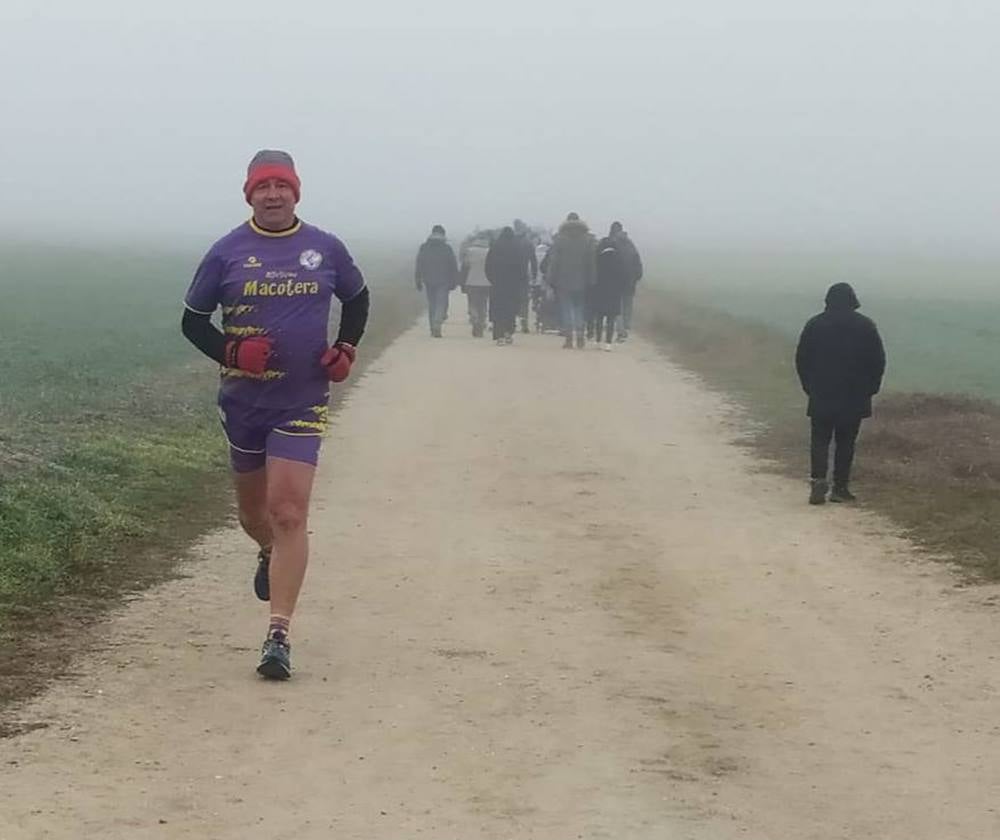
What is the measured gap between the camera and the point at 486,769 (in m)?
6.45

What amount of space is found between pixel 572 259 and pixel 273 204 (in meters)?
20.4

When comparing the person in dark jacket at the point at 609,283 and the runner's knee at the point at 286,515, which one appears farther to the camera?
the person in dark jacket at the point at 609,283

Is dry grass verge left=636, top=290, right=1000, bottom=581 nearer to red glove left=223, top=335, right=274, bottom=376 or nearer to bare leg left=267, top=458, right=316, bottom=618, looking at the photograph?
bare leg left=267, top=458, right=316, bottom=618

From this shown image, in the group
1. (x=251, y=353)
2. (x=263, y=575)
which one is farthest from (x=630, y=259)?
(x=251, y=353)

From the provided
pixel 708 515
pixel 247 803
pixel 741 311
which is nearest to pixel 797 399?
pixel 708 515

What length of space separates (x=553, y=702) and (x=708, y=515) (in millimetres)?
5281

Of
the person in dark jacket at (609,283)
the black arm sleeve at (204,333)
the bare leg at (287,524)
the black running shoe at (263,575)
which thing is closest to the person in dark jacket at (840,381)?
the black running shoe at (263,575)

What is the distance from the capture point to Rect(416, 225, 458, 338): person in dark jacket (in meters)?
30.3

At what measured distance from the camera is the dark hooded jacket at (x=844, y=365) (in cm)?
1327

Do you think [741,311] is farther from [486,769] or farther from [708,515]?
[486,769]

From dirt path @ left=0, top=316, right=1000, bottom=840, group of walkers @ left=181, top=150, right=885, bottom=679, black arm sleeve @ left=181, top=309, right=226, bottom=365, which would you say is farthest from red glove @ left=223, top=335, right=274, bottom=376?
dirt path @ left=0, top=316, right=1000, bottom=840

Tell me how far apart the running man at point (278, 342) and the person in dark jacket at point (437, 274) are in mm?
22440

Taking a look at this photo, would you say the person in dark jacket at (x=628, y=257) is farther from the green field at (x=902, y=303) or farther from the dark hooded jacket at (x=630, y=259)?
the green field at (x=902, y=303)

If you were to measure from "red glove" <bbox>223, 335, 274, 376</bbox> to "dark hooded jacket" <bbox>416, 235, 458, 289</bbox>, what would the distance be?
890 inches
